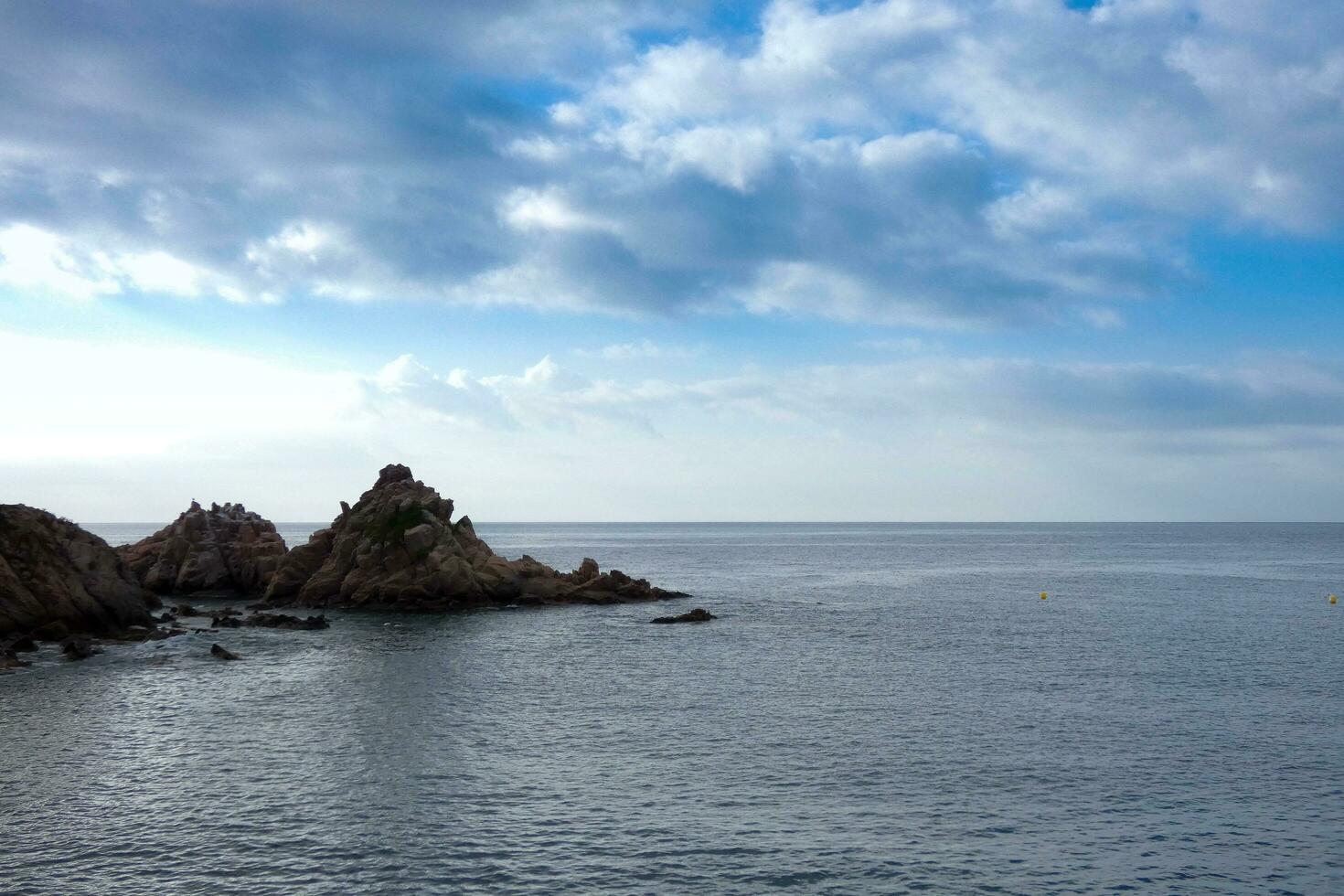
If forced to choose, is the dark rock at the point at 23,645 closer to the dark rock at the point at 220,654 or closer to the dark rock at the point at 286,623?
the dark rock at the point at 220,654

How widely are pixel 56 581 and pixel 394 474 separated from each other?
4016 centimetres

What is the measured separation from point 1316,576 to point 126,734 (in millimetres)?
150208

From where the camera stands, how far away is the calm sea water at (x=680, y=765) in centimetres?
2633

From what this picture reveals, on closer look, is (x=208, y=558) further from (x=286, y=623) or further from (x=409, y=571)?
(x=286, y=623)

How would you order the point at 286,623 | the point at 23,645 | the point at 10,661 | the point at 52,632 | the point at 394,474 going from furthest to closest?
the point at 394,474 < the point at 286,623 < the point at 52,632 < the point at 23,645 < the point at 10,661

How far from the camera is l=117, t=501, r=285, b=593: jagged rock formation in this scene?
4186 inches

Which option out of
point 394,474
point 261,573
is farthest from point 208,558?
point 394,474

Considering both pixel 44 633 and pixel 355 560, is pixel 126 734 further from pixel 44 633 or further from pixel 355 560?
pixel 355 560

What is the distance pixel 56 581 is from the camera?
6875 centimetres

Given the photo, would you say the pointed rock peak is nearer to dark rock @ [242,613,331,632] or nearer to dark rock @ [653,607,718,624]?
dark rock @ [242,613,331,632]

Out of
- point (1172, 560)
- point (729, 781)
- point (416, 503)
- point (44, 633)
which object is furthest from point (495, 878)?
point (1172, 560)

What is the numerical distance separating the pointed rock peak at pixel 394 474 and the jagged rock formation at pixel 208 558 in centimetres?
1439

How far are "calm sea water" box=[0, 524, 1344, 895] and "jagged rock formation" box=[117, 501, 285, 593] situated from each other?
37.9 metres

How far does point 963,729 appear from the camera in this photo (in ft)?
137
